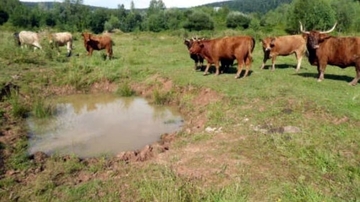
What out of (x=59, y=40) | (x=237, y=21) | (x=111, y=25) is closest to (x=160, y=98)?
(x=59, y=40)

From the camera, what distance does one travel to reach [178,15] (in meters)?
71.4

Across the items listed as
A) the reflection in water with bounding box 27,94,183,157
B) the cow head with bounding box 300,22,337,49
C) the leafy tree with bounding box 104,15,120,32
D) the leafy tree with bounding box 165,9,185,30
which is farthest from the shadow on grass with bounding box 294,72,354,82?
the leafy tree with bounding box 104,15,120,32

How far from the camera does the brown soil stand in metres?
5.63

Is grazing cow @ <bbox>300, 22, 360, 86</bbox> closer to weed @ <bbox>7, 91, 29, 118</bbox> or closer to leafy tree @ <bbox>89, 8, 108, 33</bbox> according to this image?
weed @ <bbox>7, 91, 29, 118</bbox>

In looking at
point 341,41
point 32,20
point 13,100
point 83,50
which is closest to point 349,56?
point 341,41

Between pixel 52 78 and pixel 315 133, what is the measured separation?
896cm

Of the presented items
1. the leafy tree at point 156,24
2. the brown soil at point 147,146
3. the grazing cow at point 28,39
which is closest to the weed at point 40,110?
the brown soil at point 147,146

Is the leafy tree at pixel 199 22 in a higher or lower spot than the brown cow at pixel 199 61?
lower

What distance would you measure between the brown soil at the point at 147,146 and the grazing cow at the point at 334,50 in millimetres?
3205

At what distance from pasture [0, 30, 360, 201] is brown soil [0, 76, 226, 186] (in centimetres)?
3

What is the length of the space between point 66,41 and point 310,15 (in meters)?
27.3

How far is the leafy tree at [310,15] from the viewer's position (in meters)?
35.8

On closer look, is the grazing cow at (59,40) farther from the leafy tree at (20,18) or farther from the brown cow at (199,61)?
the leafy tree at (20,18)

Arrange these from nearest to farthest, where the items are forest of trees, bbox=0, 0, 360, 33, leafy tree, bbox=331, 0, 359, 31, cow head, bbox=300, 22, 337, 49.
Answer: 1. cow head, bbox=300, 22, 337, 49
2. forest of trees, bbox=0, 0, 360, 33
3. leafy tree, bbox=331, 0, 359, 31
